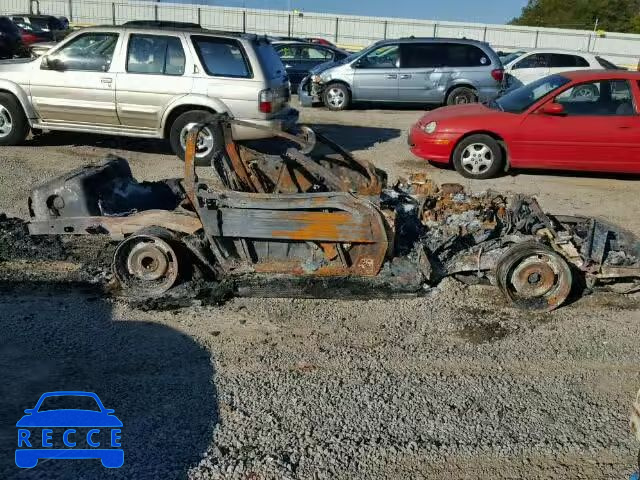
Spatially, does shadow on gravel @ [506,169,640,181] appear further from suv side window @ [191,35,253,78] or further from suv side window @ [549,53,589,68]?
suv side window @ [549,53,589,68]

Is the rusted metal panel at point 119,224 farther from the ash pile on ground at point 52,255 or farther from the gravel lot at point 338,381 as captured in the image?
the gravel lot at point 338,381

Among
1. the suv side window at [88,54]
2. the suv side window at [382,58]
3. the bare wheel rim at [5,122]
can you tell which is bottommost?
the bare wheel rim at [5,122]

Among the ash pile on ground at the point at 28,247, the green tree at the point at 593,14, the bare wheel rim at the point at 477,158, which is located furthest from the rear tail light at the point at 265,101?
the green tree at the point at 593,14

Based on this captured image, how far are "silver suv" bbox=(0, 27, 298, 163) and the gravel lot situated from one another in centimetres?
471

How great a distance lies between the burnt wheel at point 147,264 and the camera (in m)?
5.04

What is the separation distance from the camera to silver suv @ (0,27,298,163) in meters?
9.44

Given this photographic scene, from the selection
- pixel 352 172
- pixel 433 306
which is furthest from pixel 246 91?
pixel 433 306

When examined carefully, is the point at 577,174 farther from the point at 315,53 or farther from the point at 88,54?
the point at 315,53

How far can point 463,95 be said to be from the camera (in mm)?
15492

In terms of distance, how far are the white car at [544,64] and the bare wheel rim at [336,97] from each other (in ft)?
15.1

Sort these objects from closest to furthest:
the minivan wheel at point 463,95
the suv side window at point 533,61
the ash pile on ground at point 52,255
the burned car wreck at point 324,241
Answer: the burned car wreck at point 324,241, the ash pile on ground at point 52,255, the minivan wheel at point 463,95, the suv side window at point 533,61

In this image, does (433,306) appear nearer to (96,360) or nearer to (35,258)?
(96,360)

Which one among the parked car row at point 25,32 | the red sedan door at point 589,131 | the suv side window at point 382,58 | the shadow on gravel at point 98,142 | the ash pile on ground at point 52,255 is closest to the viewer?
the ash pile on ground at point 52,255

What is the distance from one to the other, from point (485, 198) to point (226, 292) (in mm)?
2661
